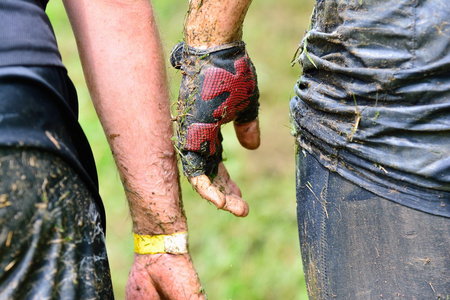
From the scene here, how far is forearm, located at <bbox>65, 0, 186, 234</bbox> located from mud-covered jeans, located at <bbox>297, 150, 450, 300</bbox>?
0.50 m

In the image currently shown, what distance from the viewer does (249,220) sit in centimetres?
432

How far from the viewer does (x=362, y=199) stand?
155 centimetres

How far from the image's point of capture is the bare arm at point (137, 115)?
75.7 inches

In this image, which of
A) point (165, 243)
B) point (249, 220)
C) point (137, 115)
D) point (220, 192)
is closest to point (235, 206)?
point (220, 192)

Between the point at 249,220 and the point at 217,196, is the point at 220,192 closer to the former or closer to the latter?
the point at 217,196

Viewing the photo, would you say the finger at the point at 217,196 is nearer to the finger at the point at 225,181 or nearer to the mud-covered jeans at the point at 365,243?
the finger at the point at 225,181

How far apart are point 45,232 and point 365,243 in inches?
32.2

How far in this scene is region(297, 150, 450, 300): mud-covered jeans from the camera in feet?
4.82

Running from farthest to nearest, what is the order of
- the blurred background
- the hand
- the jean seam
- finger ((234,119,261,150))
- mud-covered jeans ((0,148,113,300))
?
the blurred background → finger ((234,119,261,150)) → the hand → the jean seam → mud-covered jeans ((0,148,113,300))

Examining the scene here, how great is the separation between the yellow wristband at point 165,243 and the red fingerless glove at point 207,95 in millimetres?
273

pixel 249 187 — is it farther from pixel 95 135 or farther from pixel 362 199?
pixel 362 199

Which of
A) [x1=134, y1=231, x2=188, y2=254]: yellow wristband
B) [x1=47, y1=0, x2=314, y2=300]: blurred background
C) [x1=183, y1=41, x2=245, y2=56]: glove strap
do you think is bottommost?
[x1=47, y1=0, x2=314, y2=300]: blurred background

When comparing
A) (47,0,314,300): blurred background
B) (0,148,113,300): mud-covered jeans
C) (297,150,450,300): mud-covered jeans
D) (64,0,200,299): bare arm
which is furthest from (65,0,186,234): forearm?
(297,150,450,300): mud-covered jeans

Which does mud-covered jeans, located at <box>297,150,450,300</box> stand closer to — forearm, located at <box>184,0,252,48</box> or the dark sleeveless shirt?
forearm, located at <box>184,0,252,48</box>
